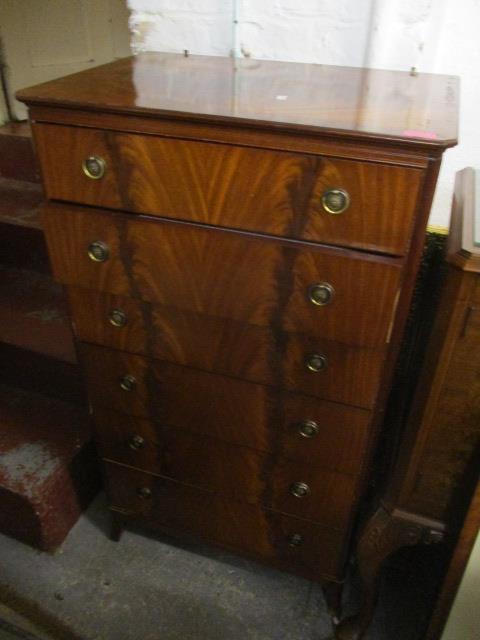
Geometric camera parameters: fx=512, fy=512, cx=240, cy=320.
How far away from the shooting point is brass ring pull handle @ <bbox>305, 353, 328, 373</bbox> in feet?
2.88

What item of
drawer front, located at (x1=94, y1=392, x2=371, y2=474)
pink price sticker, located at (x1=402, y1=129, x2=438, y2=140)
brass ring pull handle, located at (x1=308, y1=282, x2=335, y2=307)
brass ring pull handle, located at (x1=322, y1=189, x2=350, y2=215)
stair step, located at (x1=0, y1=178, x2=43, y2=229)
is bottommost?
drawer front, located at (x1=94, y1=392, x2=371, y2=474)

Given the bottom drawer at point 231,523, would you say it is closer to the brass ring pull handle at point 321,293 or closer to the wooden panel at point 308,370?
the wooden panel at point 308,370

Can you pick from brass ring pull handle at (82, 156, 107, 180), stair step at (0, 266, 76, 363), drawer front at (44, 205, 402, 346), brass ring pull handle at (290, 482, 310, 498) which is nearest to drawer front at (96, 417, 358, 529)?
brass ring pull handle at (290, 482, 310, 498)

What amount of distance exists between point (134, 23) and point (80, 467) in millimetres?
1180

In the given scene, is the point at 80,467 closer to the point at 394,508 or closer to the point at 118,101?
the point at 394,508

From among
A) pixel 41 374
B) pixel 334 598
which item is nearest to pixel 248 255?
pixel 334 598

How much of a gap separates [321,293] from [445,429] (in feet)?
0.98

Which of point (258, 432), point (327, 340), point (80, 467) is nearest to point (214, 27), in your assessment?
point (327, 340)

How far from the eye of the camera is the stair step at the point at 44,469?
1367mm

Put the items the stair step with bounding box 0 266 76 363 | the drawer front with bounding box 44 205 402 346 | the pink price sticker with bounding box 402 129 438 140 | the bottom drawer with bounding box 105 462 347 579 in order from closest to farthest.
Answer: the pink price sticker with bounding box 402 129 438 140 < the drawer front with bounding box 44 205 402 346 < the bottom drawer with bounding box 105 462 347 579 < the stair step with bounding box 0 266 76 363

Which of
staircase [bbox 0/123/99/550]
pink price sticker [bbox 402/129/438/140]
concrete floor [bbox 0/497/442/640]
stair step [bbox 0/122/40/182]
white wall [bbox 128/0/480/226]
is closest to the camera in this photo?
pink price sticker [bbox 402/129/438/140]

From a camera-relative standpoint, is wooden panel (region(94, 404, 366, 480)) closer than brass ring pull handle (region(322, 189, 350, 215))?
No

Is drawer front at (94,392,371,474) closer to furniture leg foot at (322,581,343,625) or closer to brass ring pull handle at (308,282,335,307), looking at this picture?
brass ring pull handle at (308,282,335,307)

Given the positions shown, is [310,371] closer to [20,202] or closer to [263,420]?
[263,420]
